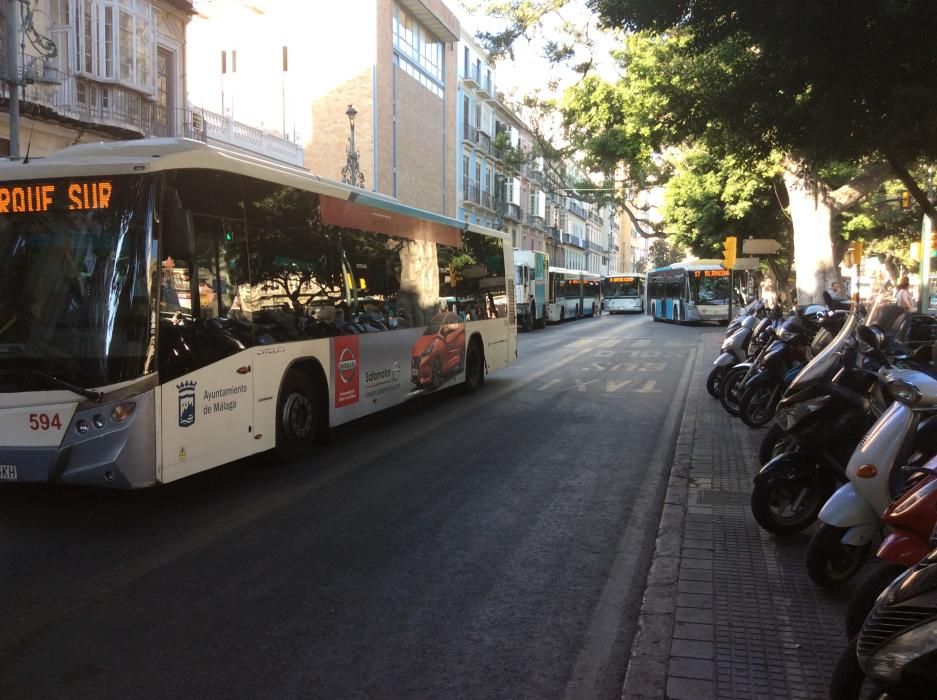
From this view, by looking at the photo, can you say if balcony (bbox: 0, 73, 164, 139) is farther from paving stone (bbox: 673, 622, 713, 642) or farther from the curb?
paving stone (bbox: 673, 622, 713, 642)

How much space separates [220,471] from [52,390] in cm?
220

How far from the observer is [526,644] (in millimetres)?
3789

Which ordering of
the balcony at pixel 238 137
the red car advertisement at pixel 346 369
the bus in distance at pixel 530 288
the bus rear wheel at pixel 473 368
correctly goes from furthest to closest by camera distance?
the bus in distance at pixel 530 288 → the balcony at pixel 238 137 → the bus rear wheel at pixel 473 368 → the red car advertisement at pixel 346 369

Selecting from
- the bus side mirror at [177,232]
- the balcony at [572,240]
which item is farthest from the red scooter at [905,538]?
the balcony at [572,240]

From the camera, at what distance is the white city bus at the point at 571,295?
1528 inches

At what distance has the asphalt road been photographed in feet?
11.4

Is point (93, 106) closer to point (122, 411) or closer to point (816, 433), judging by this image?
point (122, 411)

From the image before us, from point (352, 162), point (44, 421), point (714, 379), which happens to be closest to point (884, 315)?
point (714, 379)

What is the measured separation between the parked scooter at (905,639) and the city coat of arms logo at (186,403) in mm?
4596

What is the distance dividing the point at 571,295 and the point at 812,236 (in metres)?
26.1

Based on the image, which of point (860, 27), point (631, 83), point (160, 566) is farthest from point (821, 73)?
point (631, 83)

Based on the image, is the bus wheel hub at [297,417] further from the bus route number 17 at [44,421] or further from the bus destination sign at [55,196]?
the bus destination sign at [55,196]

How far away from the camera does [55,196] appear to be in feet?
18.4

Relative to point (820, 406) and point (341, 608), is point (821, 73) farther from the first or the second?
point (341, 608)
